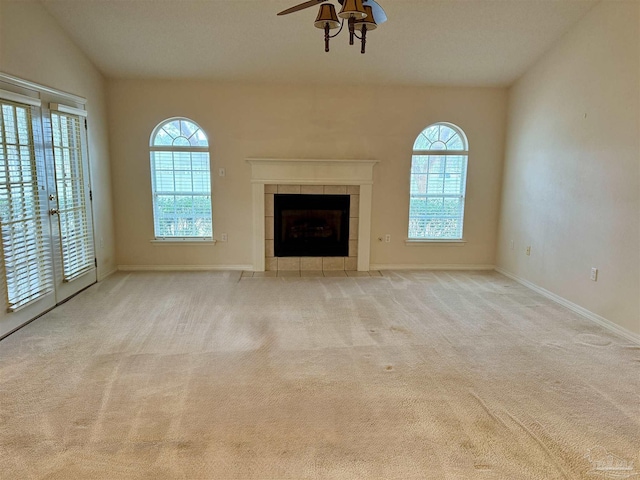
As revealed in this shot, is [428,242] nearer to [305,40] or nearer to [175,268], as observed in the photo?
[305,40]

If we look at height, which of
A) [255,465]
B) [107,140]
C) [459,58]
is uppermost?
[459,58]

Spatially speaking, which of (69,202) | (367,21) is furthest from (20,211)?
(367,21)

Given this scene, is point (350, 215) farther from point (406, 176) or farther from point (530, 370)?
point (530, 370)

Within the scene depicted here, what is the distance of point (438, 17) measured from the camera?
3957mm

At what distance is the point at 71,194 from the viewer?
4180 millimetres

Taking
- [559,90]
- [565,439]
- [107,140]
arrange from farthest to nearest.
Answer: [107,140]
[559,90]
[565,439]

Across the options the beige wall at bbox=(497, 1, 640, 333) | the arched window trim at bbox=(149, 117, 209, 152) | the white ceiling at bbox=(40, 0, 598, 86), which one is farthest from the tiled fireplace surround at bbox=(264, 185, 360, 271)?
the beige wall at bbox=(497, 1, 640, 333)

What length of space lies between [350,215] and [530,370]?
314 centimetres

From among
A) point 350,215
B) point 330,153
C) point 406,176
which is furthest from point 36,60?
point 406,176

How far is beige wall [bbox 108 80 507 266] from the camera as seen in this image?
5102 mm

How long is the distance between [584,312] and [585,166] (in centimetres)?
139

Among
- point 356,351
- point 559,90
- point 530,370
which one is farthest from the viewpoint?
point 559,90

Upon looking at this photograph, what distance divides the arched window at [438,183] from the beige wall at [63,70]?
3.93 meters

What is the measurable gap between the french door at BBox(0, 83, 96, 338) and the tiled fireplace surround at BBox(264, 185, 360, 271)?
2.09 m
